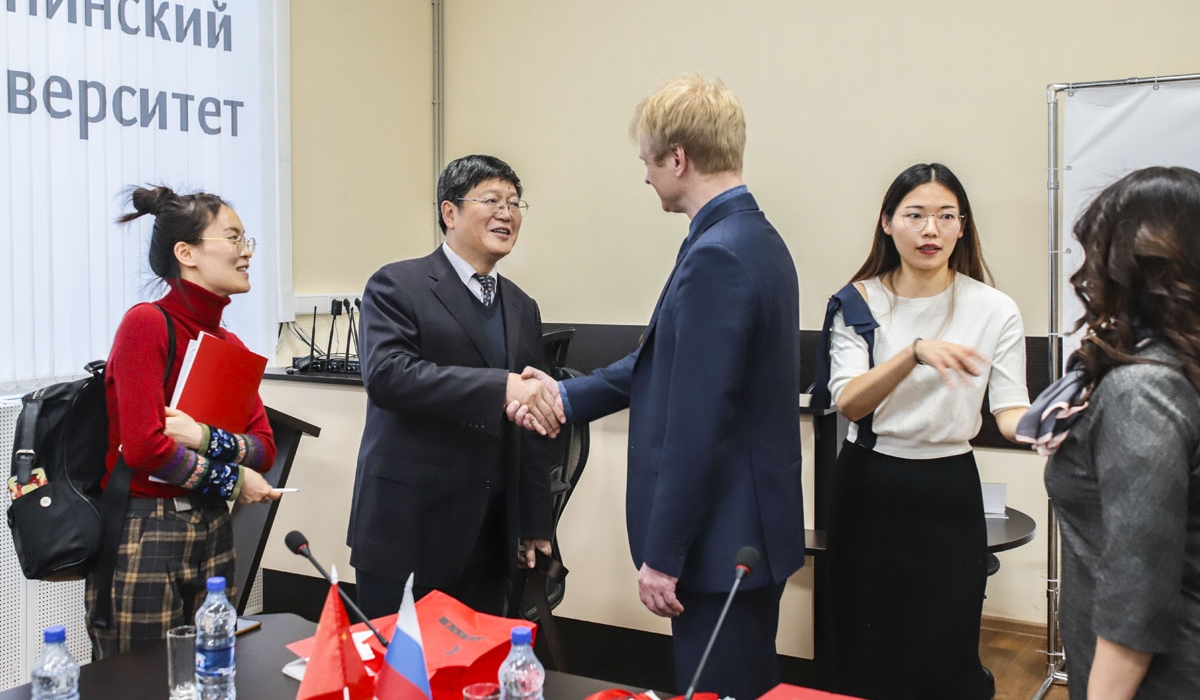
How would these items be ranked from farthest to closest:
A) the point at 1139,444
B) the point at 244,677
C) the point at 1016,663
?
the point at 1016,663
the point at 244,677
the point at 1139,444

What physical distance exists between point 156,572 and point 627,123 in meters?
3.40

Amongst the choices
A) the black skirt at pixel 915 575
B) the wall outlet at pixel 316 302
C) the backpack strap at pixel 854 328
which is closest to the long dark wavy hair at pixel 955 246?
the backpack strap at pixel 854 328

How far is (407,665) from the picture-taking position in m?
1.19

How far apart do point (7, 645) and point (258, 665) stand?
184 cm

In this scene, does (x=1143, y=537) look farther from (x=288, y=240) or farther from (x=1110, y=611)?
(x=288, y=240)

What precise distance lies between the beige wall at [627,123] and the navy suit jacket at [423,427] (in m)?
1.02

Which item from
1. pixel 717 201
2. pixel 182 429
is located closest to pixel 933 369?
pixel 717 201

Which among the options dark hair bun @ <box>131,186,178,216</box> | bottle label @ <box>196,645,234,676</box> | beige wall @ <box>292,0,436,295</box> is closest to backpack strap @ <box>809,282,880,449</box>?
bottle label @ <box>196,645,234,676</box>

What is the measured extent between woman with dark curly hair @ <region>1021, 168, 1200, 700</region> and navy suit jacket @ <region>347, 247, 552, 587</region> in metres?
1.17

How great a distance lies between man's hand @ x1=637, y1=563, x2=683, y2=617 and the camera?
1641 millimetres

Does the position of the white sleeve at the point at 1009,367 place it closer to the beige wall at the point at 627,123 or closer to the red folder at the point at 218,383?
the beige wall at the point at 627,123

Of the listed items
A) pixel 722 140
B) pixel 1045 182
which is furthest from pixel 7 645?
pixel 1045 182

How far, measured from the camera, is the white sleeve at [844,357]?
85.0 inches

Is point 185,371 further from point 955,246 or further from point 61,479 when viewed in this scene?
point 955,246
